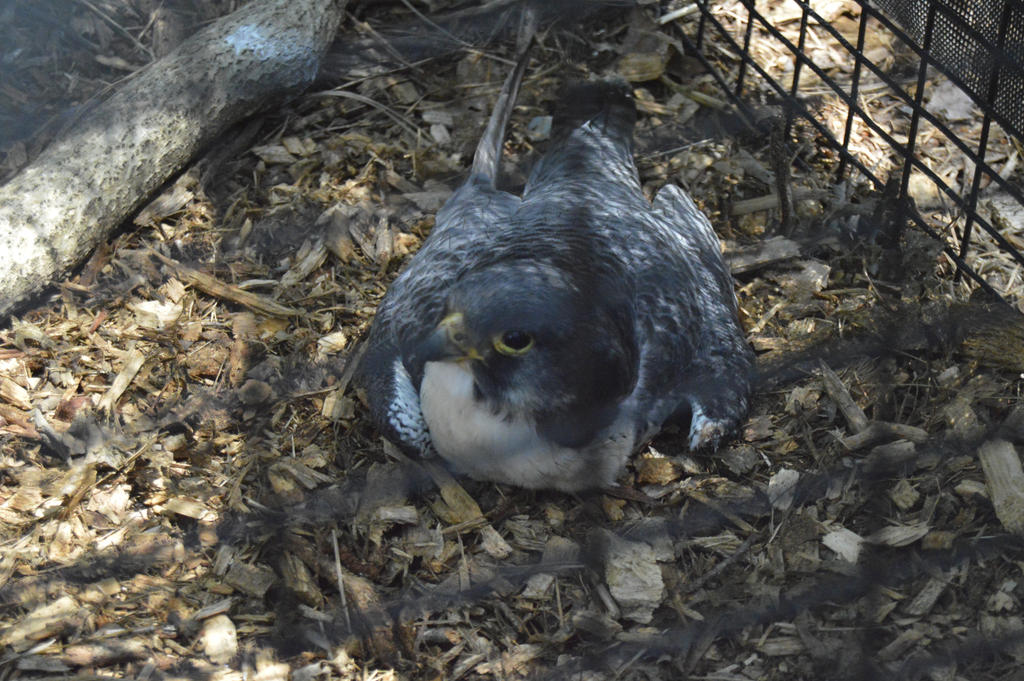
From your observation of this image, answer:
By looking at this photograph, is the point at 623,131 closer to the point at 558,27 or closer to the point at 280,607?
the point at 558,27

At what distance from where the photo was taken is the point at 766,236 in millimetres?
4273

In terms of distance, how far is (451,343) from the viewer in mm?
3037

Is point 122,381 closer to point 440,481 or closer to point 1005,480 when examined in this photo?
point 440,481

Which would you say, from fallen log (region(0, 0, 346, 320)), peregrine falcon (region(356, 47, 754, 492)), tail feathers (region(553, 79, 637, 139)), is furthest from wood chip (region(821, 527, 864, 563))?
fallen log (region(0, 0, 346, 320))

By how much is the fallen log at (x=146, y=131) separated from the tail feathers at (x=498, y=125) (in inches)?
34.2

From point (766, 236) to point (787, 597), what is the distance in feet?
5.71

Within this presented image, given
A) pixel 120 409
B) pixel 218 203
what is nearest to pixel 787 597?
pixel 120 409

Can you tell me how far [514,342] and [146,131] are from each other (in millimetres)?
2079

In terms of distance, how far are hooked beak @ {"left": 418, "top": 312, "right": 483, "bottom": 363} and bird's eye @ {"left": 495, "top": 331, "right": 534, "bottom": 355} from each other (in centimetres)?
7

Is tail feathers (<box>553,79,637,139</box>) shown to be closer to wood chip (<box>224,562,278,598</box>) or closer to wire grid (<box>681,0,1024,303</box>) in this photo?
wire grid (<box>681,0,1024,303</box>)

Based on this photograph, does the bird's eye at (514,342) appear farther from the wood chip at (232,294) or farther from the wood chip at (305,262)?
the wood chip at (305,262)

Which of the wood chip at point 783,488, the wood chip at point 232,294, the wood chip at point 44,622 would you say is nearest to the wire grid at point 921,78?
the wood chip at point 783,488

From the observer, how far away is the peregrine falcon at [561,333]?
3.05m

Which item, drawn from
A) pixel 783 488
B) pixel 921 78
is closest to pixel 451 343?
pixel 783 488
